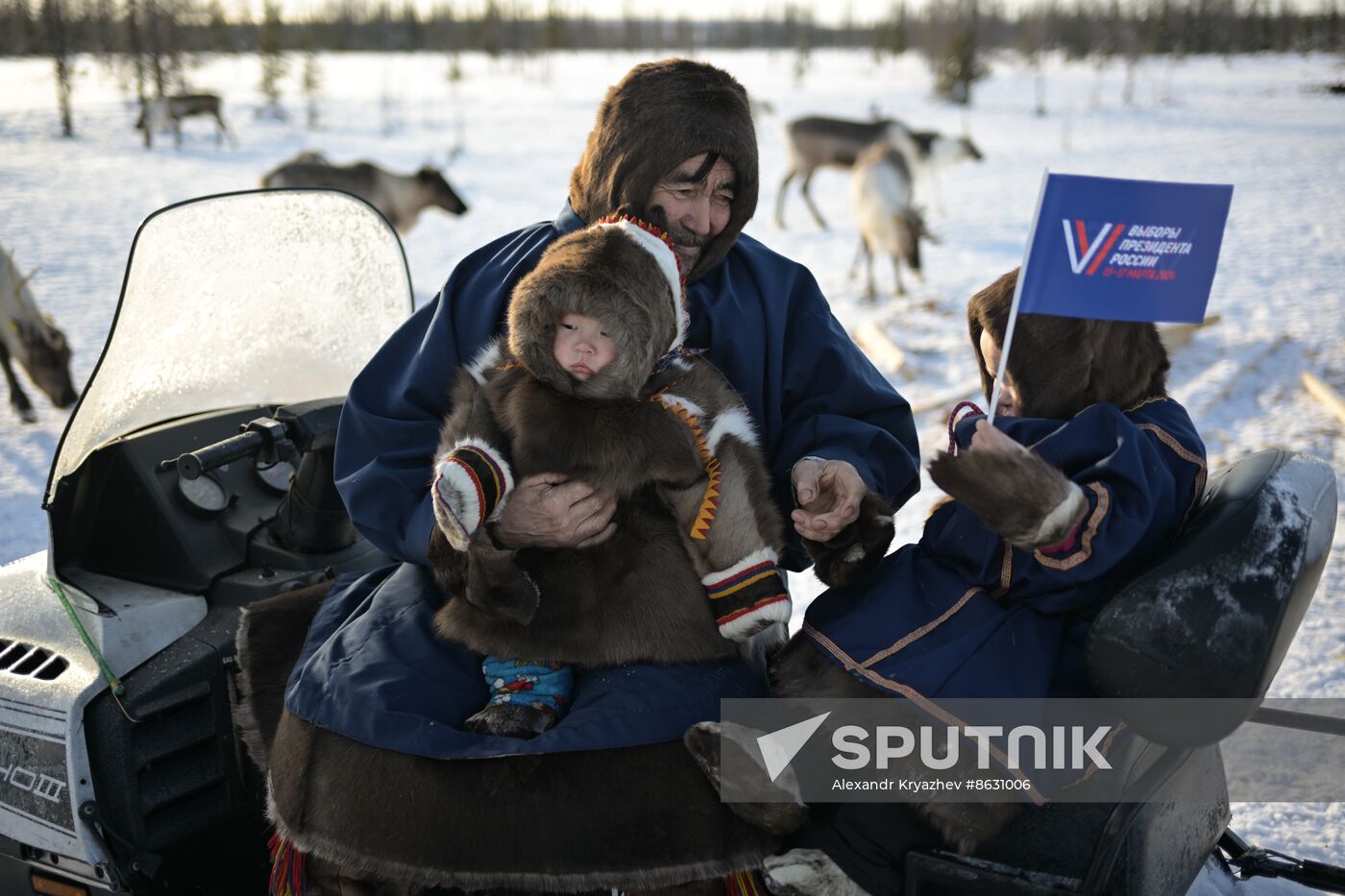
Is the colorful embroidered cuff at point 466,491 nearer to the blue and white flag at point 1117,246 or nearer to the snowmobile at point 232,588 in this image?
the snowmobile at point 232,588

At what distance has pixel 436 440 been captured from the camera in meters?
2.10

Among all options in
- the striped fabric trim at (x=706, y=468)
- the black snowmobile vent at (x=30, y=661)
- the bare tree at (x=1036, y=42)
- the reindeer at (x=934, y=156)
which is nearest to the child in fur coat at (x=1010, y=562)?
the striped fabric trim at (x=706, y=468)

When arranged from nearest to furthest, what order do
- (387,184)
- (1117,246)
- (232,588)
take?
(1117,246), (232,588), (387,184)

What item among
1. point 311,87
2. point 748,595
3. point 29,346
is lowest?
point 29,346

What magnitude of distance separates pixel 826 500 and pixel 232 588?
1.29m

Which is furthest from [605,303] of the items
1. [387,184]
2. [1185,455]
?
[387,184]

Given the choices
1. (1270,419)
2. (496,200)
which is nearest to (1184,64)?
(496,200)

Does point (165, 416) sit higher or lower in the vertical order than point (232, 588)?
higher

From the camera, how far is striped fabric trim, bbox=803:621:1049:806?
5.19 feet

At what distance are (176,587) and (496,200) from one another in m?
11.9

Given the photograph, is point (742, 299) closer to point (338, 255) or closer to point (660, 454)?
point (660, 454)

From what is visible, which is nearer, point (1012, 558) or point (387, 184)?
point (1012, 558)

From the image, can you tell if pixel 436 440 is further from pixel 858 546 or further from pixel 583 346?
pixel 858 546

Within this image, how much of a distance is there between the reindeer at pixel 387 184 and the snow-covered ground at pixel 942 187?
1.22 ft
